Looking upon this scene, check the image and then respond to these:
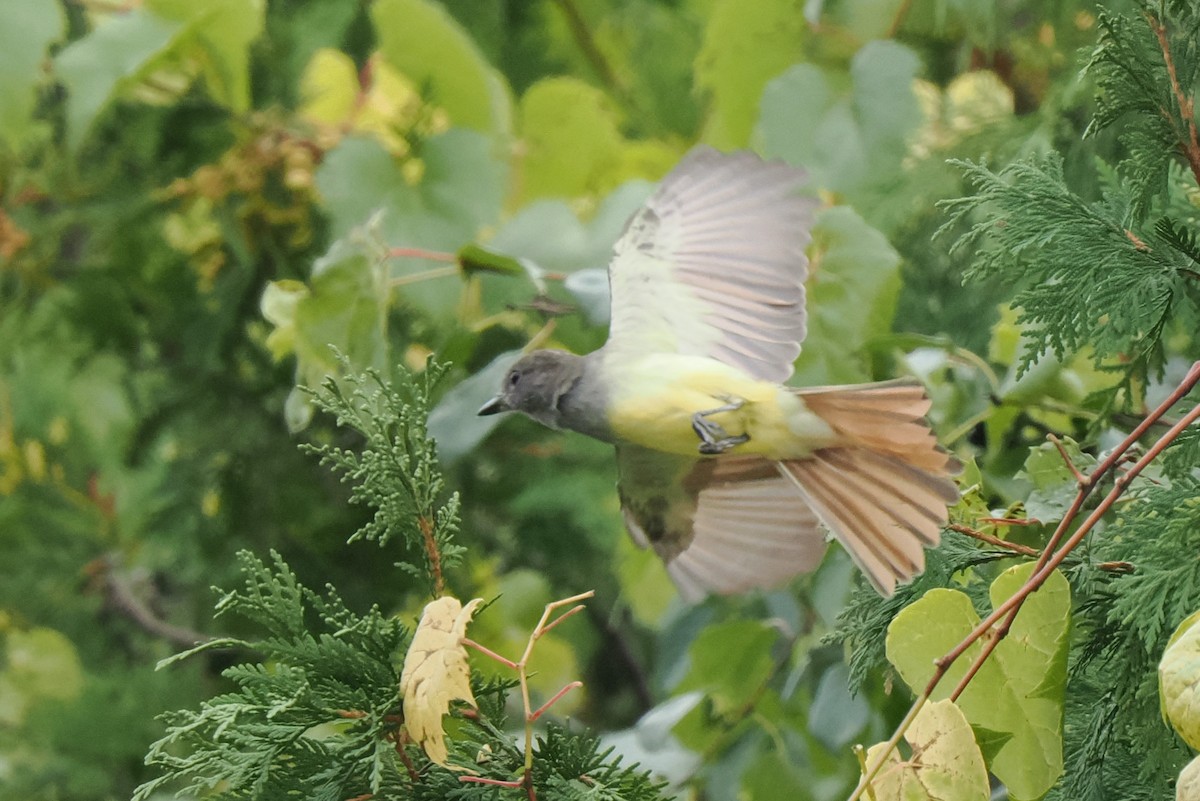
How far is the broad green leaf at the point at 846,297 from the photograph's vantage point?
1.09m

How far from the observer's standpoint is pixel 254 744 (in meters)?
0.58

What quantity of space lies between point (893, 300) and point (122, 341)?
1147 millimetres

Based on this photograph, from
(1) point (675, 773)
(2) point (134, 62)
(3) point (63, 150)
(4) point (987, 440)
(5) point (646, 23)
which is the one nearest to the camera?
(4) point (987, 440)

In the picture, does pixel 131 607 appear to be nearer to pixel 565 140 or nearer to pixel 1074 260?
pixel 565 140

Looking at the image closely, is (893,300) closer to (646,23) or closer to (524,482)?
(524,482)

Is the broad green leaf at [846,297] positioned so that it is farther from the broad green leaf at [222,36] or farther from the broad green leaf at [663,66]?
the broad green leaf at [663,66]

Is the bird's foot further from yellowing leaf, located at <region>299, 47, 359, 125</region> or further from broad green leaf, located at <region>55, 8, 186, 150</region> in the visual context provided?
yellowing leaf, located at <region>299, 47, 359, 125</region>

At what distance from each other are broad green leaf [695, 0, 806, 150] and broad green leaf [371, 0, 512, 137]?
0.81 feet

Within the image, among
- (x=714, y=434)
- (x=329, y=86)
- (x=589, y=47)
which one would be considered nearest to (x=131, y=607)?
(x=329, y=86)

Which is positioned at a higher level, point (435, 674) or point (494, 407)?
point (435, 674)

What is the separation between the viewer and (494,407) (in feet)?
3.30

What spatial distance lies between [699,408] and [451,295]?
19.9 inches

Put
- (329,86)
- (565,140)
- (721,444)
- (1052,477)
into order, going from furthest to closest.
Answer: (329,86), (565,140), (721,444), (1052,477)

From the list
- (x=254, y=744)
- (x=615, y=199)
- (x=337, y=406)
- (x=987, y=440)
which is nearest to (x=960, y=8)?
(x=615, y=199)
